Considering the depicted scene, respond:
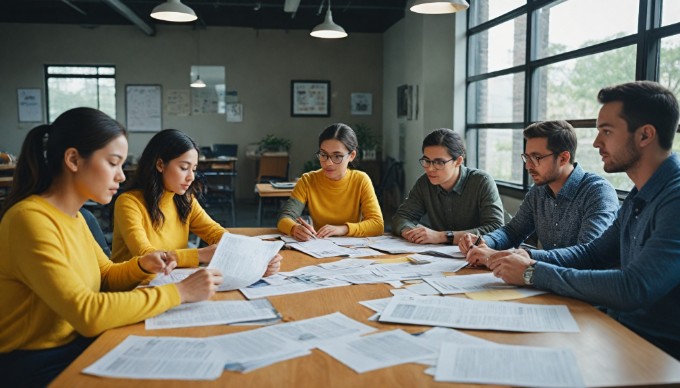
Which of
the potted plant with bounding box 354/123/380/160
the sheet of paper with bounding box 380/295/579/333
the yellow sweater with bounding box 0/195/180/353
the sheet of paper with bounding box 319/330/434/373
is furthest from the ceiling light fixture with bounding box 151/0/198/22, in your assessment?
the potted plant with bounding box 354/123/380/160

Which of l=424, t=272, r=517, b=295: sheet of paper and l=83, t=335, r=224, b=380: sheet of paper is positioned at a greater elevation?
l=424, t=272, r=517, b=295: sheet of paper

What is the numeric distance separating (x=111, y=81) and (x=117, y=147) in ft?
29.7

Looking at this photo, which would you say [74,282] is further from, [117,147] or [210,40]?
[210,40]

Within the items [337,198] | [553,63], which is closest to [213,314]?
[337,198]

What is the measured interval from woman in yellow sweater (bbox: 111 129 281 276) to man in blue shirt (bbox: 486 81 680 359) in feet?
4.03

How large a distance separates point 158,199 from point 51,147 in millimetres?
807

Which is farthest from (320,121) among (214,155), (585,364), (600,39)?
(585,364)

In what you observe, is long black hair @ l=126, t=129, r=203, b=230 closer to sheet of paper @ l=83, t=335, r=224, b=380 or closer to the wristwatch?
sheet of paper @ l=83, t=335, r=224, b=380

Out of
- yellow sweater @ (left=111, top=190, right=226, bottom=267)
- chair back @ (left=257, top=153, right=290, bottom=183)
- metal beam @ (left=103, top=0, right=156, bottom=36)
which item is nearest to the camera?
yellow sweater @ (left=111, top=190, right=226, bottom=267)

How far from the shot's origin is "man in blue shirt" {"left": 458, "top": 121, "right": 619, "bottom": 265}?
2.24m

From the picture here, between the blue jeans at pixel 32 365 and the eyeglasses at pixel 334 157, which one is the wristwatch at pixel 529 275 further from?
the eyeglasses at pixel 334 157

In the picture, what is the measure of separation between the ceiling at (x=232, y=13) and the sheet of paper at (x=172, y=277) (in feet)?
22.4

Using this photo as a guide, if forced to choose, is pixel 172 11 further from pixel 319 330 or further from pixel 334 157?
pixel 319 330

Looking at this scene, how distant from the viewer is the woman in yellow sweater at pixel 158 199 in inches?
87.0
